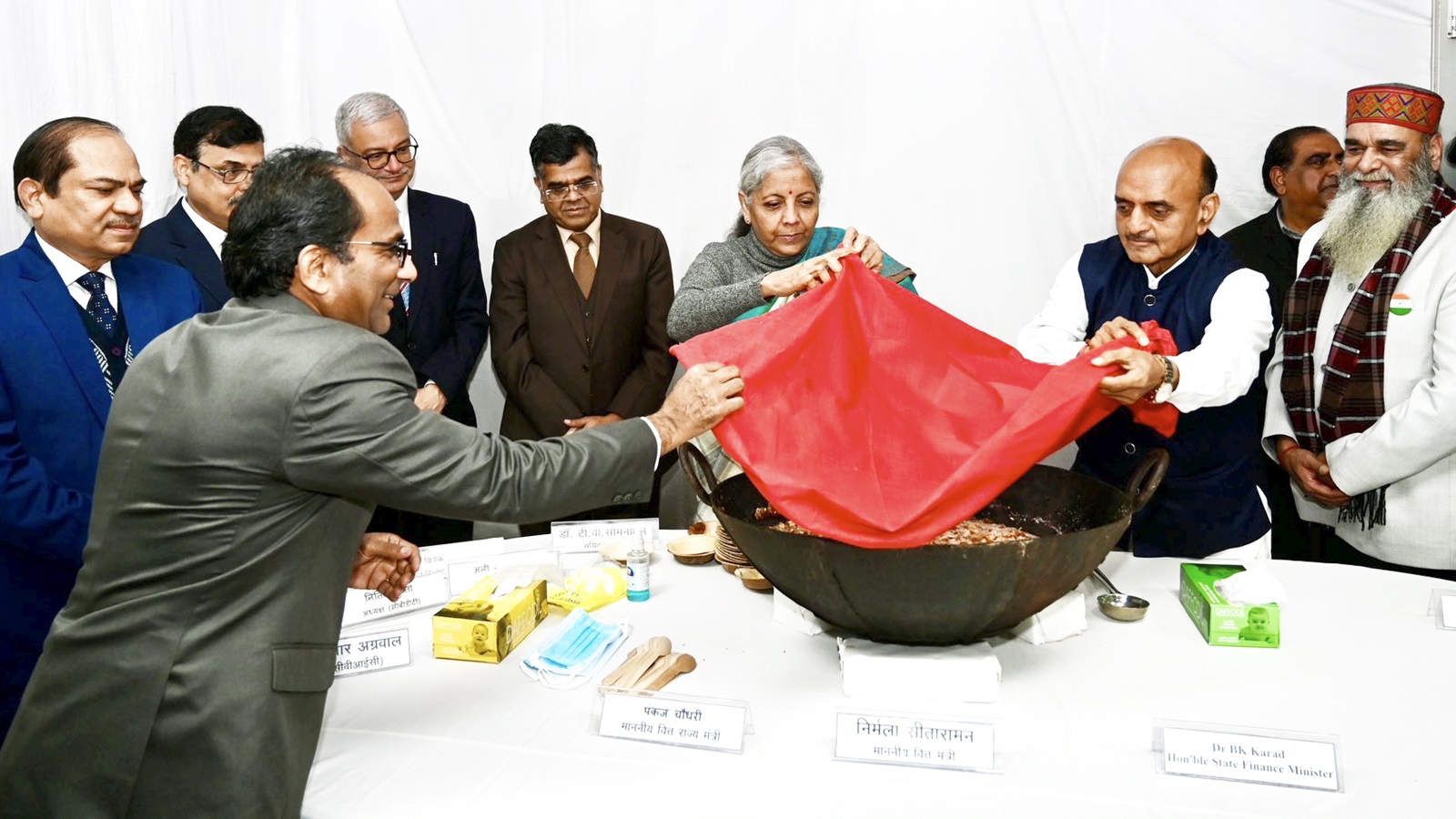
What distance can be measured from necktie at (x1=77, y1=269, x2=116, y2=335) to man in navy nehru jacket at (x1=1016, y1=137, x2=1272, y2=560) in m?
2.15

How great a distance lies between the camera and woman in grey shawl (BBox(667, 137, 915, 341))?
9.57 ft

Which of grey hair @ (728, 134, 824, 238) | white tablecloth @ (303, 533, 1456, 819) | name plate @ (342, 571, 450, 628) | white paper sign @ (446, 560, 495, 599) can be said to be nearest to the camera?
white tablecloth @ (303, 533, 1456, 819)

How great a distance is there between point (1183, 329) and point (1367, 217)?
27.5 inches

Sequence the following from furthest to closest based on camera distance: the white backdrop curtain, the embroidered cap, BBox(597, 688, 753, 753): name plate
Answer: the white backdrop curtain, the embroidered cap, BBox(597, 688, 753, 753): name plate

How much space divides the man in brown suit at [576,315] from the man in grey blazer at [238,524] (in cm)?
196

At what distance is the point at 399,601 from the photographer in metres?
2.05

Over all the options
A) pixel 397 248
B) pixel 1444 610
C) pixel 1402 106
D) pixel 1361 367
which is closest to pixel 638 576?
pixel 397 248

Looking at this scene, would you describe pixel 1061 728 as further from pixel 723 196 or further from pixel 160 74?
pixel 160 74

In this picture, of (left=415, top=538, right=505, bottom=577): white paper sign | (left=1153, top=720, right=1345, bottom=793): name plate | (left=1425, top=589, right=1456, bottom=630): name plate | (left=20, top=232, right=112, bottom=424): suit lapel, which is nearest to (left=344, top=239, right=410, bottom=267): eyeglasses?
(left=415, top=538, right=505, bottom=577): white paper sign

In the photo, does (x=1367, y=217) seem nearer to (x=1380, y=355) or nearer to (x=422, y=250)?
(x=1380, y=355)

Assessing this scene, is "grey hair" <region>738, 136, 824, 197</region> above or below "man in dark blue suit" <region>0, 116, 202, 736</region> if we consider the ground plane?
above

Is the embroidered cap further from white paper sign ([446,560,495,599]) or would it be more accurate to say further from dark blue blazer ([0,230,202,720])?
dark blue blazer ([0,230,202,720])

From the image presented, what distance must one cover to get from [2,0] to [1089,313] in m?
3.60

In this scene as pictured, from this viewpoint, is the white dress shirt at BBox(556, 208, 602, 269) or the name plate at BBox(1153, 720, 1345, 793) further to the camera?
the white dress shirt at BBox(556, 208, 602, 269)
